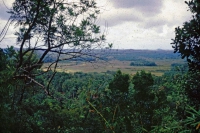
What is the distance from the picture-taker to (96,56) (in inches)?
201

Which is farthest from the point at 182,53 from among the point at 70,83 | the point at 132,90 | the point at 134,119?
the point at 70,83

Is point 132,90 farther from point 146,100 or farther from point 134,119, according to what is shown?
point 134,119

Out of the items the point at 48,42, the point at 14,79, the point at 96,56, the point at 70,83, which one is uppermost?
the point at 48,42

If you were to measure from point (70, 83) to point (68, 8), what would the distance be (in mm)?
52159

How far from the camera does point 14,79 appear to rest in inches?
173

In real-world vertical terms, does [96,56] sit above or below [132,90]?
above

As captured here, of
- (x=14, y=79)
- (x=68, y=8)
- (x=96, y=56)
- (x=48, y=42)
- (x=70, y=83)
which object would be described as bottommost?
(x=70, y=83)

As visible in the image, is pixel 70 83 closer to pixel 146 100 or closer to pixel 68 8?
pixel 146 100

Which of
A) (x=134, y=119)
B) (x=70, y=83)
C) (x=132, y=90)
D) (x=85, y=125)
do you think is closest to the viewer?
(x=85, y=125)

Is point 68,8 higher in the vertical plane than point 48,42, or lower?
higher

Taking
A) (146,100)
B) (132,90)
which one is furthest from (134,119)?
(132,90)

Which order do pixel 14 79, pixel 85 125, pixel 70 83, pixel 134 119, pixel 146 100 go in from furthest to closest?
pixel 70 83
pixel 146 100
pixel 134 119
pixel 85 125
pixel 14 79

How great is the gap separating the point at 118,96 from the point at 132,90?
2397 millimetres

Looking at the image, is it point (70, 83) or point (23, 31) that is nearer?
point (23, 31)
